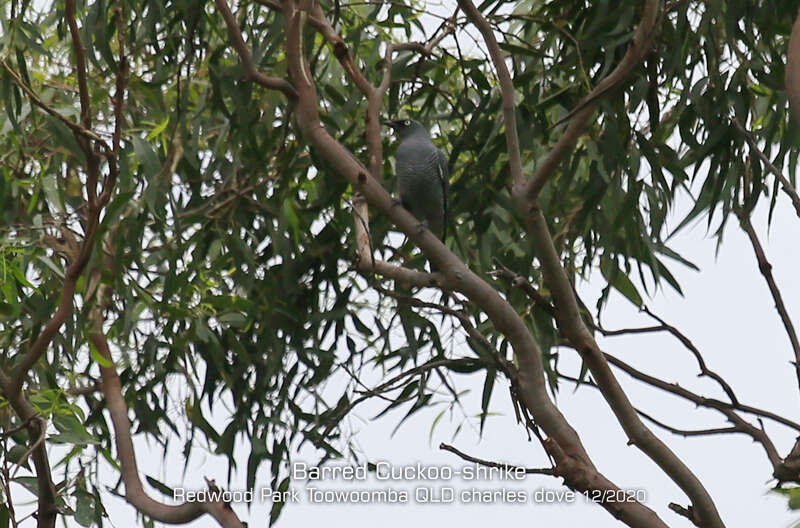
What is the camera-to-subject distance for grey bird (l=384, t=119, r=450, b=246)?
2883 mm

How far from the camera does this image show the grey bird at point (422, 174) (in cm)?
288

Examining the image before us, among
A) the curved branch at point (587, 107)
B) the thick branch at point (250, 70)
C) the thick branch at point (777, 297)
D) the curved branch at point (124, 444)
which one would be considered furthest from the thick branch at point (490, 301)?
the curved branch at point (124, 444)

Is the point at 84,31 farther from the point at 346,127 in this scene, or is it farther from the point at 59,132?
the point at 346,127

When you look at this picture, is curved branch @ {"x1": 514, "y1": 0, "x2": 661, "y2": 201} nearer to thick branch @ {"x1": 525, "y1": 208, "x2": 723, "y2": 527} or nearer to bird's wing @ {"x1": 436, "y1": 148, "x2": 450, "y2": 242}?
thick branch @ {"x1": 525, "y1": 208, "x2": 723, "y2": 527}

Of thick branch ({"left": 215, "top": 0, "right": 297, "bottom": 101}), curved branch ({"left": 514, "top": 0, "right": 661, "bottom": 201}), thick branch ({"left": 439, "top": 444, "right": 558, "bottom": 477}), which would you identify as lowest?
thick branch ({"left": 439, "top": 444, "right": 558, "bottom": 477})

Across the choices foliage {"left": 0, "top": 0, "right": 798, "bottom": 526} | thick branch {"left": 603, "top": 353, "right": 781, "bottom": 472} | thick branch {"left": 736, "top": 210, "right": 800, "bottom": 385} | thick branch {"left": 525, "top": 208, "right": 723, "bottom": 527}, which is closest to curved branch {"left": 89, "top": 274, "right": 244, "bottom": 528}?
foliage {"left": 0, "top": 0, "right": 798, "bottom": 526}

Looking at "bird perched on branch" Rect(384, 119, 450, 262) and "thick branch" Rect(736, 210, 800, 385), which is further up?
"bird perched on branch" Rect(384, 119, 450, 262)

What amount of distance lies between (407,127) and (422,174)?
7.8 inches

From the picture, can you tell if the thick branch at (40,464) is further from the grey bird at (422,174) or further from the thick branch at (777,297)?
the thick branch at (777,297)

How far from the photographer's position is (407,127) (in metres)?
3.07

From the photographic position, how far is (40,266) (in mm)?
2857

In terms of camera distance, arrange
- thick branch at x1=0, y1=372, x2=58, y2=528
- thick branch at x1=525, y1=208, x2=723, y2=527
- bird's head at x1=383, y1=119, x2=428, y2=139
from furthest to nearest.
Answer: bird's head at x1=383, y1=119, x2=428, y2=139 → thick branch at x1=0, y1=372, x2=58, y2=528 → thick branch at x1=525, y1=208, x2=723, y2=527

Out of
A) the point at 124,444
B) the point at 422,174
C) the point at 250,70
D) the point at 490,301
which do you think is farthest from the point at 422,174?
the point at 124,444

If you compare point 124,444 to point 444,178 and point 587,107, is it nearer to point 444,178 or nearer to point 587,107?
point 444,178
